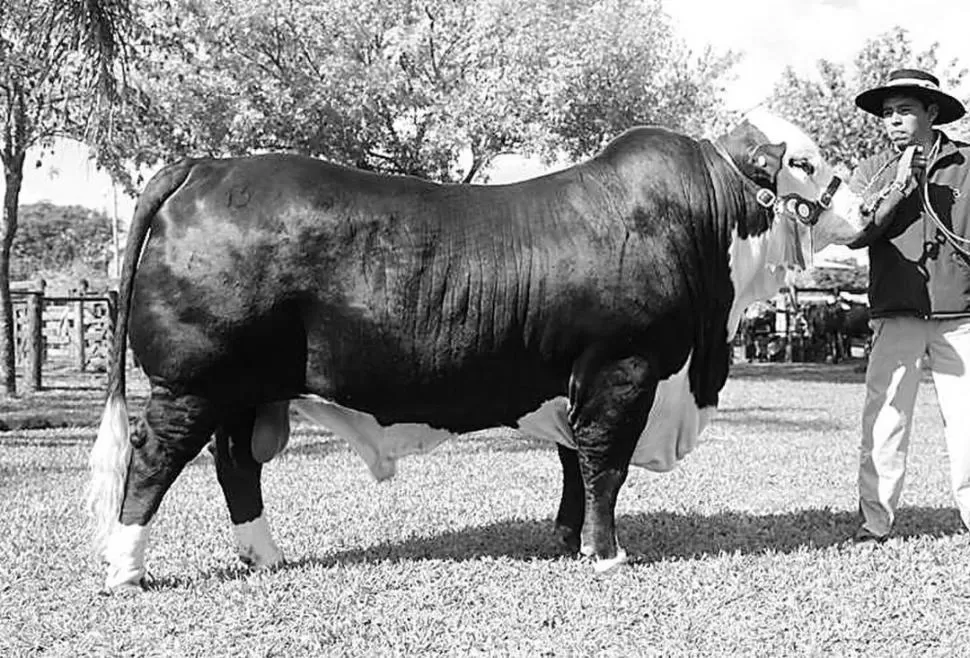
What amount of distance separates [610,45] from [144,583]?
1602 cm

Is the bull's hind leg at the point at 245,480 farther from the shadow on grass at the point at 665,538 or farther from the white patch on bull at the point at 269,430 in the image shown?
the shadow on grass at the point at 665,538

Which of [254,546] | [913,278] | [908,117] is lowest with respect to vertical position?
[254,546]

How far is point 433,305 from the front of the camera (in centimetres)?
486

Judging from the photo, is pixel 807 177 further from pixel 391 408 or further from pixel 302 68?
pixel 302 68

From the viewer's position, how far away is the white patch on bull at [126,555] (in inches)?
187

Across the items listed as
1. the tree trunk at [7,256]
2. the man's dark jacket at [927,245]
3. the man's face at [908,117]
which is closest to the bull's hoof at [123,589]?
the man's dark jacket at [927,245]

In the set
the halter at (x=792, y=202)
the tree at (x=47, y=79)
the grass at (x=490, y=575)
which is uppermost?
the tree at (x=47, y=79)

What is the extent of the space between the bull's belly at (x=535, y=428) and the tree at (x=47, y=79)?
4220 mm

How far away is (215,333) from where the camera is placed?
15.2ft

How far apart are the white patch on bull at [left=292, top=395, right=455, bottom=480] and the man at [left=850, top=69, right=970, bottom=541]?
7.29 feet

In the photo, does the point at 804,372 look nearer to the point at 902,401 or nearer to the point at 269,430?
the point at 902,401

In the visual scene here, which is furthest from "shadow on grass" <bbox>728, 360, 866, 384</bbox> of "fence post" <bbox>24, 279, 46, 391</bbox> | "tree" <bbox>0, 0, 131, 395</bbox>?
"tree" <bbox>0, 0, 131, 395</bbox>

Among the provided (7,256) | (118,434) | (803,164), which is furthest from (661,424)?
(7,256)

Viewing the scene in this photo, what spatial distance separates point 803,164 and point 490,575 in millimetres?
2406
